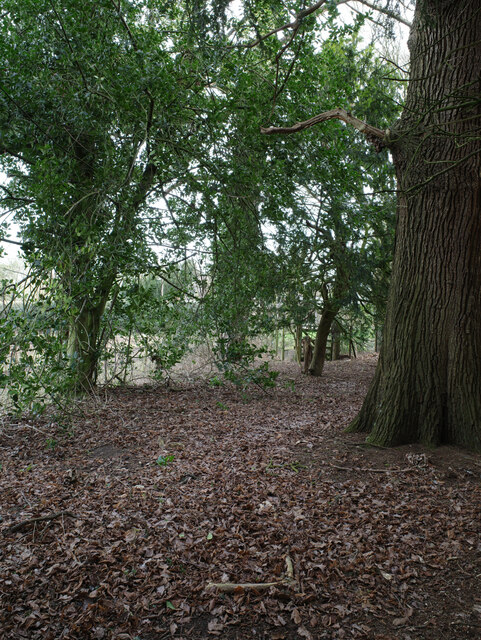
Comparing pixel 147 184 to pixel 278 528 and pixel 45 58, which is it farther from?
pixel 278 528

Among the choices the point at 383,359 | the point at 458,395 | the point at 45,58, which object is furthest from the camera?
the point at 45,58

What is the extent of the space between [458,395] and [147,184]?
4937 millimetres

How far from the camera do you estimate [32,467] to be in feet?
14.9

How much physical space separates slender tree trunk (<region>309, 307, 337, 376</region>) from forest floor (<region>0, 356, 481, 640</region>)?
5.90 metres

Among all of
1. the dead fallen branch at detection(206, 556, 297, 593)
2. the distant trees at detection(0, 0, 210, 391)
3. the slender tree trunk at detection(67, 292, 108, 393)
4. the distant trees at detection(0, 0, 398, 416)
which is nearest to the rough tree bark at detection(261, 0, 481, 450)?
the distant trees at detection(0, 0, 398, 416)

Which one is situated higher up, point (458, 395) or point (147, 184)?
point (147, 184)

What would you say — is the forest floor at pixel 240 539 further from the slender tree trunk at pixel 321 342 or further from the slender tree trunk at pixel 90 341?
the slender tree trunk at pixel 321 342

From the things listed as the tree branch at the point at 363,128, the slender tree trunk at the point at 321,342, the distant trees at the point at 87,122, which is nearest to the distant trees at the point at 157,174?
the distant trees at the point at 87,122

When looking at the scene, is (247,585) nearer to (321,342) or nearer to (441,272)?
(441,272)

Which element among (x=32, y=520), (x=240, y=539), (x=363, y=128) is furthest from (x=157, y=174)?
(x=240, y=539)

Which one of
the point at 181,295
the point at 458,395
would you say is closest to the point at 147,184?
the point at 181,295

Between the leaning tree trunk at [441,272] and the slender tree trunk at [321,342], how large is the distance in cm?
618

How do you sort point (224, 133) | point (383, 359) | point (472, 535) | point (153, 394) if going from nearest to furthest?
point (472, 535) < point (383, 359) < point (224, 133) < point (153, 394)

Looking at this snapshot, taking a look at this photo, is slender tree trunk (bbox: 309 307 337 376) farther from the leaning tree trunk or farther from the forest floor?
the leaning tree trunk
